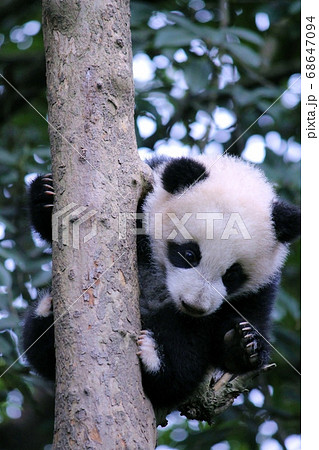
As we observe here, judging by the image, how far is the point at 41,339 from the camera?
334 cm

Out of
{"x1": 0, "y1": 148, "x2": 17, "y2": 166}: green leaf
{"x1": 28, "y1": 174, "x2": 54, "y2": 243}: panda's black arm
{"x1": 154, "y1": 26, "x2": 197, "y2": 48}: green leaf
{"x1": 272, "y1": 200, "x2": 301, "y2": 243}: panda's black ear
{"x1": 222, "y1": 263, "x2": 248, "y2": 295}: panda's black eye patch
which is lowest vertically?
{"x1": 222, "y1": 263, "x2": 248, "y2": 295}: panda's black eye patch

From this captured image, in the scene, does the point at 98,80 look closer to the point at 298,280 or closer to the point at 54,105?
the point at 54,105

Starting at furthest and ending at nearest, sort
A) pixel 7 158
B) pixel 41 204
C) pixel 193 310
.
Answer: pixel 7 158 → pixel 41 204 → pixel 193 310

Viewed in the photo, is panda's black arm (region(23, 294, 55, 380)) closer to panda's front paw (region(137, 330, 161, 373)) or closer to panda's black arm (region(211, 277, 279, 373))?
panda's front paw (region(137, 330, 161, 373))

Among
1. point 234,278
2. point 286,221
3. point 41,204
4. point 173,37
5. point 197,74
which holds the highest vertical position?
point 173,37

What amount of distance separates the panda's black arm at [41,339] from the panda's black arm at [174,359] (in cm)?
55

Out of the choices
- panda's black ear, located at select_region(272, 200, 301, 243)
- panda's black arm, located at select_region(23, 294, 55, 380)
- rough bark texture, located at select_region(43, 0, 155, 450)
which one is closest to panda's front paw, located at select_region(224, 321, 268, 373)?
panda's black ear, located at select_region(272, 200, 301, 243)

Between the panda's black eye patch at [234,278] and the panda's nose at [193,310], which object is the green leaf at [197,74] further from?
the panda's nose at [193,310]

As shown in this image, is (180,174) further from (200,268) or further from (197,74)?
(197,74)

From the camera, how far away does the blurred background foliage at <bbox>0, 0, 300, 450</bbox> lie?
4.36 meters

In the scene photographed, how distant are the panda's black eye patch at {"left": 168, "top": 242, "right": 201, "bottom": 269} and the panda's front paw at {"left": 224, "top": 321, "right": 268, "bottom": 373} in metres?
0.39

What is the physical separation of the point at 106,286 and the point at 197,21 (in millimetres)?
3195

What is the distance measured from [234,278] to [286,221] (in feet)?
1.32

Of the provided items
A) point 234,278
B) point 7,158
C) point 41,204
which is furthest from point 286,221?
point 7,158
